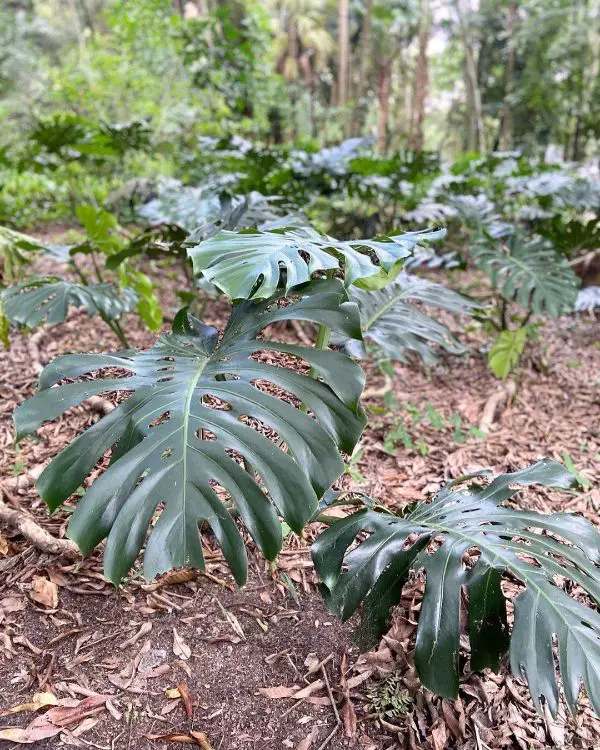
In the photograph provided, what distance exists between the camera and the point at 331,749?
1.15 meters

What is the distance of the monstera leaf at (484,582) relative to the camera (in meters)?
0.91

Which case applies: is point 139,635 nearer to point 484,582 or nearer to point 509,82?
point 484,582

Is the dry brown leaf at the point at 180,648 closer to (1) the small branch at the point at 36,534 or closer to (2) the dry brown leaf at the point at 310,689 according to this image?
(2) the dry brown leaf at the point at 310,689

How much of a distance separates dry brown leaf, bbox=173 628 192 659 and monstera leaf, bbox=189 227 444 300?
879mm

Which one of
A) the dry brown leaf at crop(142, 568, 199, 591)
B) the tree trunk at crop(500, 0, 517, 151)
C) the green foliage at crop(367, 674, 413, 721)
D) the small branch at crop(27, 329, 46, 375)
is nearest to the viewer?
the green foliage at crop(367, 674, 413, 721)

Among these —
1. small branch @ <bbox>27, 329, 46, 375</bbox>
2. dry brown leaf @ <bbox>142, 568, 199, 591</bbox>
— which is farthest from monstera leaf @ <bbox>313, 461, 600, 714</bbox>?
small branch @ <bbox>27, 329, 46, 375</bbox>

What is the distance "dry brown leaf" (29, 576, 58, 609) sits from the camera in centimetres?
141

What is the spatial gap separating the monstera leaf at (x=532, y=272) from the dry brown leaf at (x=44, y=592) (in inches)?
92.6

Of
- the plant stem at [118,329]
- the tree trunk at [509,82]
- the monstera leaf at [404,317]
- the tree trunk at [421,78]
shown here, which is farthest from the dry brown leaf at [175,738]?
the tree trunk at [509,82]

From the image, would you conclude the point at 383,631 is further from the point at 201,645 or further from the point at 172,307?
the point at 172,307

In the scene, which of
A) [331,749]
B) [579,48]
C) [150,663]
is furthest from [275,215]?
[579,48]

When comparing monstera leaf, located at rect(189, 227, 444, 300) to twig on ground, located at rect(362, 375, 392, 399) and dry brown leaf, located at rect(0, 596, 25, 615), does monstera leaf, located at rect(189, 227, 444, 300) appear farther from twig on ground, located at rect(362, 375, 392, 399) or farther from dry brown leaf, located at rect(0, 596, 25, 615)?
twig on ground, located at rect(362, 375, 392, 399)

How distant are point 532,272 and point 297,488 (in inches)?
94.3

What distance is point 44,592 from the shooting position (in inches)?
56.2
